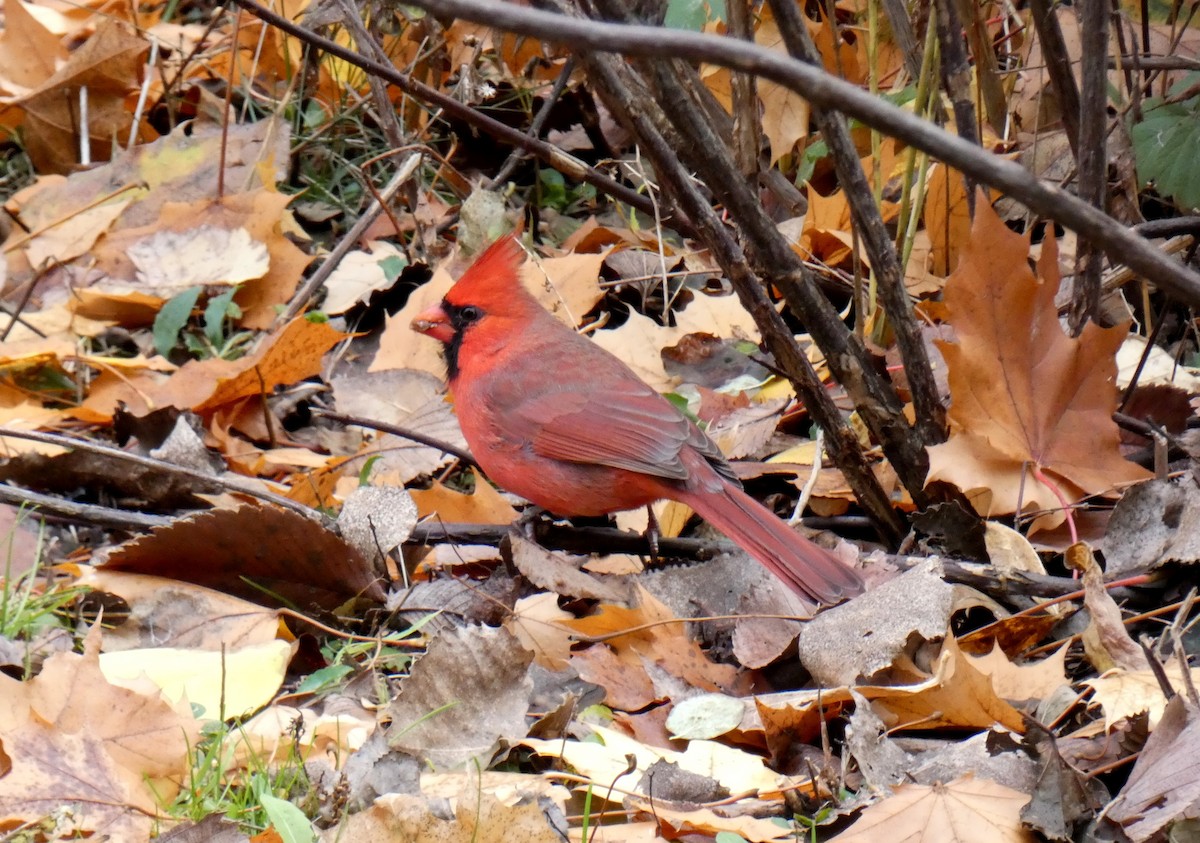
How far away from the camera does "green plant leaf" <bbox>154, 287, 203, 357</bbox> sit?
435cm

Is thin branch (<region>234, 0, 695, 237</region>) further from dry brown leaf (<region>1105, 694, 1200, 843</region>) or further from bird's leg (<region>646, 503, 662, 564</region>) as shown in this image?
dry brown leaf (<region>1105, 694, 1200, 843</region>)

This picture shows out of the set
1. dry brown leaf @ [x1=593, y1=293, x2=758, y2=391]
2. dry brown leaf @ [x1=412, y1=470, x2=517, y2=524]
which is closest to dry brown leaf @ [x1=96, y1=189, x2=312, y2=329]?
dry brown leaf @ [x1=593, y1=293, x2=758, y2=391]

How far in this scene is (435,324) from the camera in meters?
3.78

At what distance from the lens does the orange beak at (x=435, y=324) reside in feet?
12.4

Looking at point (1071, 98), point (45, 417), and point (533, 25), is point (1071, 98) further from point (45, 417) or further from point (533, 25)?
point (45, 417)

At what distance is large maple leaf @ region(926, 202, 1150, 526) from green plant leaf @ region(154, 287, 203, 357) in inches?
100.0

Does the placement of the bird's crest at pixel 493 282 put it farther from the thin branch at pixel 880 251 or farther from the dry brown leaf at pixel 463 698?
the dry brown leaf at pixel 463 698

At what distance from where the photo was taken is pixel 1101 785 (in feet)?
6.67

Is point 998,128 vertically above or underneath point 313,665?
above

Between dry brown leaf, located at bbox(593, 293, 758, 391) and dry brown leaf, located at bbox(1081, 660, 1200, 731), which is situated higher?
dry brown leaf, located at bbox(1081, 660, 1200, 731)

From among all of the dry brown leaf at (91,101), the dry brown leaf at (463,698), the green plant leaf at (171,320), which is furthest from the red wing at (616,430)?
the dry brown leaf at (91,101)

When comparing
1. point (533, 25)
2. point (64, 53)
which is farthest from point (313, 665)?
point (64, 53)

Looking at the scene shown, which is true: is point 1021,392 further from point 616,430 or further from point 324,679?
point 324,679

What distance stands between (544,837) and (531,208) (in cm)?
331
